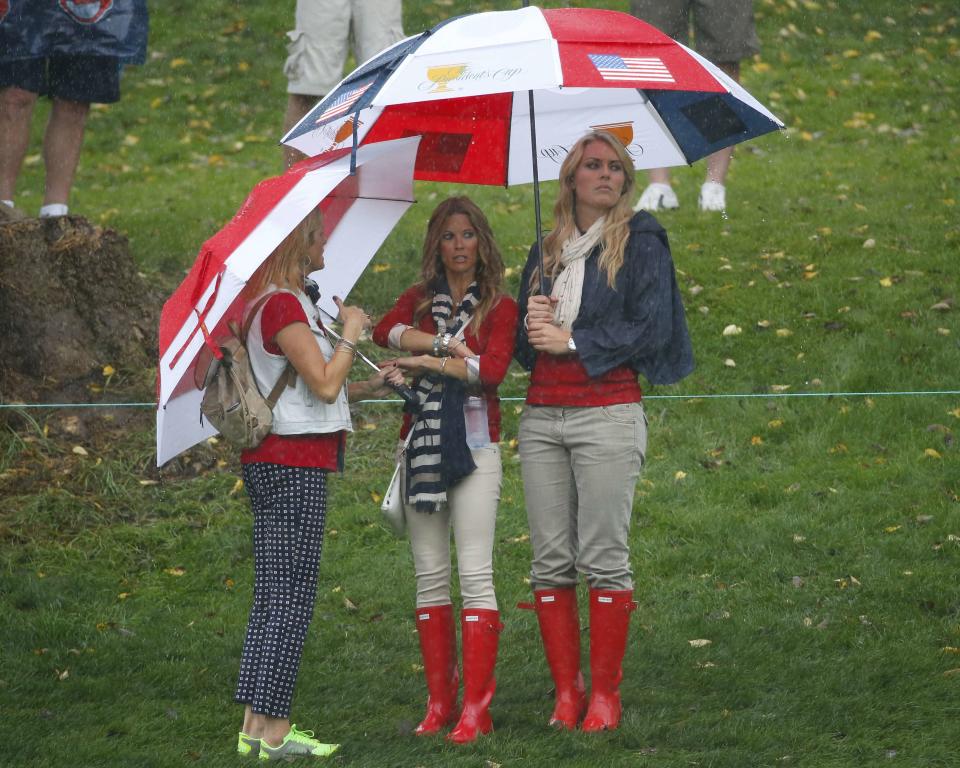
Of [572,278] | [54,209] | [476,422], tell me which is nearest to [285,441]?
[476,422]

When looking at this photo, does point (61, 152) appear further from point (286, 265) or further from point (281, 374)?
point (281, 374)

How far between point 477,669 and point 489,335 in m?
1.13

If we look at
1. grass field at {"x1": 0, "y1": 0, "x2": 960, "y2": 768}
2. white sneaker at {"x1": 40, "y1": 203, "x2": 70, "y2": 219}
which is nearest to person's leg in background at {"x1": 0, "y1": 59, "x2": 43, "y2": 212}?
white sneaker at {"x1": 40, "y1": 203, "x2": 70, "y2": 219}

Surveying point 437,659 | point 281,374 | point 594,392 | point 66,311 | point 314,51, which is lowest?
point 437,659

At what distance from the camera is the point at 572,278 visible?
16.5 ft

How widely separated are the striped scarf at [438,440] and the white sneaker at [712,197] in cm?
572

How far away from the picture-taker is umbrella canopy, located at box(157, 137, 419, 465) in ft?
14.5

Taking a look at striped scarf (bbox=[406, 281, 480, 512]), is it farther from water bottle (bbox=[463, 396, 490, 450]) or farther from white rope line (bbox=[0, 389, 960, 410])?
white rope line (bbox=[0, 389, 960, 410])

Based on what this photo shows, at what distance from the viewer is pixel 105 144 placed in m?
13.6

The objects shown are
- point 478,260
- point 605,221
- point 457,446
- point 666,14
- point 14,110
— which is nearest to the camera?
point 457,446

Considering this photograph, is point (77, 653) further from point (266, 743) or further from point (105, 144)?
point (105, 144)

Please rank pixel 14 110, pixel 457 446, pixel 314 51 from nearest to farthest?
pixel 457 446 < pixel 14 110 < pixel 314 51

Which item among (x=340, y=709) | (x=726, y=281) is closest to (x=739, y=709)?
(x=340, y=709)

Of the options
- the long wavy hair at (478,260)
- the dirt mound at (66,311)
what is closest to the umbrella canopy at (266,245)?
the long wavy hair at (478,260)
